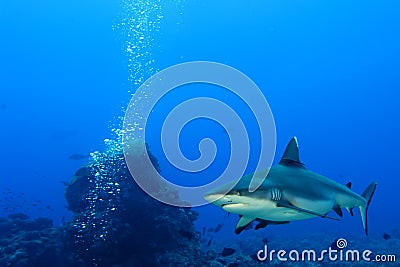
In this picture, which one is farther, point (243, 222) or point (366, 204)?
point (366, 204)

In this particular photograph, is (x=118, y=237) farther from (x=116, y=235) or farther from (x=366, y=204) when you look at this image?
(x=366, y=204)

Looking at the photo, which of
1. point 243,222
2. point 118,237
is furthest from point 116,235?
point 243,222

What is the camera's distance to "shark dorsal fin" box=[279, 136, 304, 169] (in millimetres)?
5344

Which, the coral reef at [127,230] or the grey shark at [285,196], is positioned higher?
the coral reef at [127,230]

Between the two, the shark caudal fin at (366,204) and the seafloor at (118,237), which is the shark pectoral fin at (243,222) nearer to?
the shark caudal fin at (366,204)

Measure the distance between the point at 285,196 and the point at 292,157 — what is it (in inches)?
41.9

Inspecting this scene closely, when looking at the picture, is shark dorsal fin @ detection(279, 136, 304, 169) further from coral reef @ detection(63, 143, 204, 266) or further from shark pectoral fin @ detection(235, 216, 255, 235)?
coral reef @ detection(63, 143, 204, 266)

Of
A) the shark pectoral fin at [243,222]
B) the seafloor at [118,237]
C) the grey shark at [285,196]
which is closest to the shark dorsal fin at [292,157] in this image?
the grey shark at [285,196]

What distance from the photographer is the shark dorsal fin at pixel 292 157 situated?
5.34 metres

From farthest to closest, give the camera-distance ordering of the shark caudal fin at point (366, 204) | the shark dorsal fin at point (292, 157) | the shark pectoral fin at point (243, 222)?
the shark caudal fin at point (366, 204), the shark dorsal fin at point (292, 157), the shark pectoral fin at point (243, 222)

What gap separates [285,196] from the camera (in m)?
4.53

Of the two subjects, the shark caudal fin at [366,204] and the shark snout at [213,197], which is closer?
the shark snout at [213,197]

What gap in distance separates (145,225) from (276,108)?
11143 centimetres

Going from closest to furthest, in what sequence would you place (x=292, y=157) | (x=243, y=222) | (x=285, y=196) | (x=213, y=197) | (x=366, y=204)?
(x=213, y=197), (x=285, y=196), (x=243, y=222), (x=292, y=157), (x=366, y=204)
